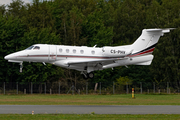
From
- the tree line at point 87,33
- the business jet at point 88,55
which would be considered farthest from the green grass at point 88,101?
the tree line at point 87,33

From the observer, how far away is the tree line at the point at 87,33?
5559 cm

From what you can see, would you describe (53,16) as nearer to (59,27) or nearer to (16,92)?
(59,27)

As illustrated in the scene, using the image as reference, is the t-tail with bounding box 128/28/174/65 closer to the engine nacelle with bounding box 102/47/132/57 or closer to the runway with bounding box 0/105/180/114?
the engine nacelle with bounding box 102/47/132/57

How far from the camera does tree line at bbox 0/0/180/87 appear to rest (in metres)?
55.6

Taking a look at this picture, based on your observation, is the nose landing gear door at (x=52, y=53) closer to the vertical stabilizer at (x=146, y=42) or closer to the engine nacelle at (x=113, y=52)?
the engine nacelle at (x=113, y=52)

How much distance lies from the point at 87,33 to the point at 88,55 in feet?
120

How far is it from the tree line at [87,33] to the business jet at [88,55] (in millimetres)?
20333

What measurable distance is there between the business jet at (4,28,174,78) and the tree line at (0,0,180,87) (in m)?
20.3

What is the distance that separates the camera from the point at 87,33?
6881 centimetres

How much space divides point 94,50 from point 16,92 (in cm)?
1667
